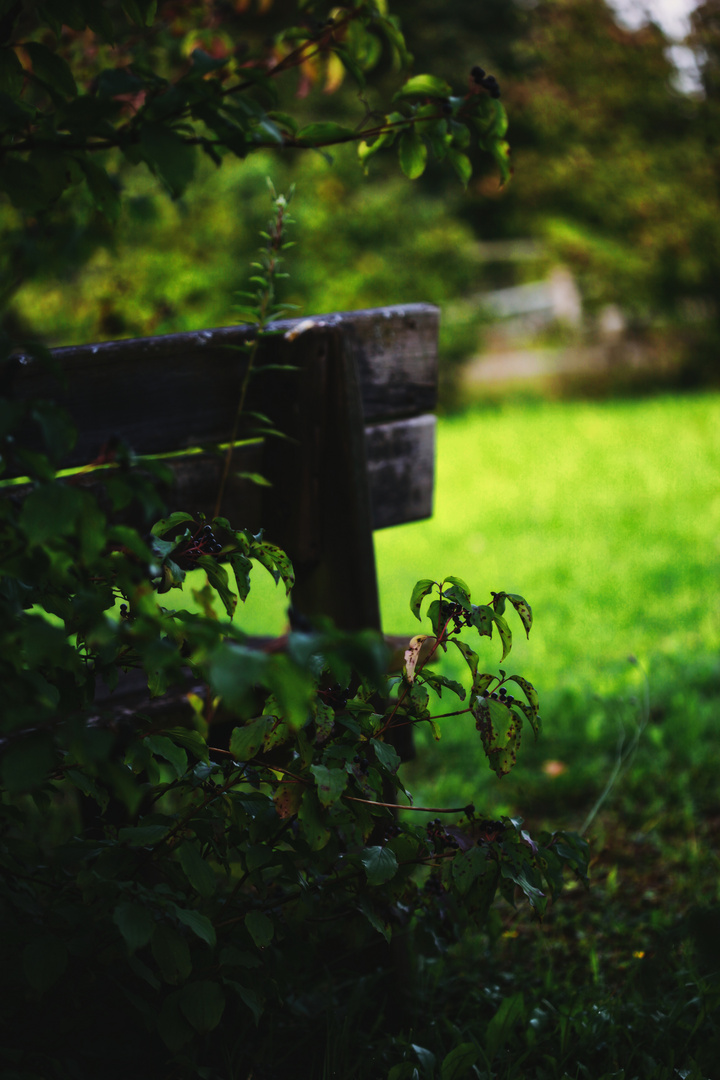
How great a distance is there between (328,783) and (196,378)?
0.84 m

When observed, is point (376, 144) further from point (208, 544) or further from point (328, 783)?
point (328, 783)

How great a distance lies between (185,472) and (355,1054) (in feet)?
3.53

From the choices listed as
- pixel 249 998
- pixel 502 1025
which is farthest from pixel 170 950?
pixel 502 1025

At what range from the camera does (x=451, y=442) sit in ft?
33.0

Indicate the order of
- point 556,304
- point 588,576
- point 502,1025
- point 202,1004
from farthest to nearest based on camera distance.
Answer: point 556,304 < point 588,576 < point 502,1025 < point 202,1004

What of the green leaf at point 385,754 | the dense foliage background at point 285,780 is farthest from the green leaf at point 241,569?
the green leaf at point 385,754

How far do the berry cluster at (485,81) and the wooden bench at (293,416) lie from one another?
51 centimetres

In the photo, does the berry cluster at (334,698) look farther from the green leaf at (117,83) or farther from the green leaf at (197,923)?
the green leaf at (117,83)

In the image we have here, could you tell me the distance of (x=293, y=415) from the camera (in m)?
1.71

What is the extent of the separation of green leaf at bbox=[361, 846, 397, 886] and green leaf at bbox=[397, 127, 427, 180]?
38.2 inches

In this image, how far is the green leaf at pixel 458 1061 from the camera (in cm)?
141

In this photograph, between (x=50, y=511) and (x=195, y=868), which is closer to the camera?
(x=50, y=511)

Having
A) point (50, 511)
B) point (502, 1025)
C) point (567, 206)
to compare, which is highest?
point (567, 206)

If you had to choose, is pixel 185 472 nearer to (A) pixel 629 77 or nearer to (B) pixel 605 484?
(B) pixel 605 484
